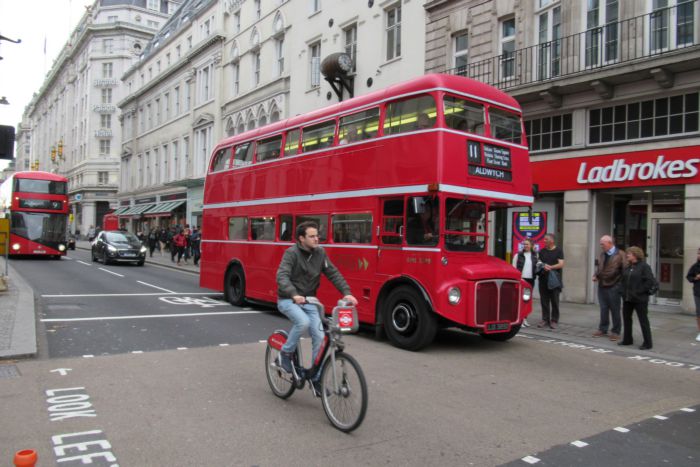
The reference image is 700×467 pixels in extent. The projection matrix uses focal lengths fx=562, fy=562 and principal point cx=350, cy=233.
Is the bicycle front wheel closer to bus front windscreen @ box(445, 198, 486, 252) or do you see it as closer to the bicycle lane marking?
bus front windscreen @ box(445, 198, 486, 252)

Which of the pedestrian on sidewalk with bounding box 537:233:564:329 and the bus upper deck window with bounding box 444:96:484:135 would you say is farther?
the pedestrian on sidewalk with bounding box 537:233:564:329

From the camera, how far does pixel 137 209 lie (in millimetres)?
48156

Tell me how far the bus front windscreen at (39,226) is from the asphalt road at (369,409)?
20.1m

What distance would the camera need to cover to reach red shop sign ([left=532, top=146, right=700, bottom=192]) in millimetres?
12305

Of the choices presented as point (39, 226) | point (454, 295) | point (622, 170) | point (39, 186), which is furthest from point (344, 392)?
point (39, 186)

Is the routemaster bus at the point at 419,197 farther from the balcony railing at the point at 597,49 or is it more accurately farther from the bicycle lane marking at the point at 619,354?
the balcony railing at the point at 597,49

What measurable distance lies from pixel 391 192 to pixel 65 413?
18.0 ft

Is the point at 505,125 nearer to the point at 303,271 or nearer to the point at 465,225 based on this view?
the point at 465,225

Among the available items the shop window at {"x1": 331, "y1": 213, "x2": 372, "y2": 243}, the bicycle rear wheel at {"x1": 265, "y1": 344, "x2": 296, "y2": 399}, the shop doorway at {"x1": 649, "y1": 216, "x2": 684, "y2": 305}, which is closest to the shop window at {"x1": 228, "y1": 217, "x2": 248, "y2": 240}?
the shop window at {"x1": 331, "y1": 213, "x2": 372, "y2": 243}

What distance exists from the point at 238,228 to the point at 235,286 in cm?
140

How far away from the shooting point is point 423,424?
502 cm

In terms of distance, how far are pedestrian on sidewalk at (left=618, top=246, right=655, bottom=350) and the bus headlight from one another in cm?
297

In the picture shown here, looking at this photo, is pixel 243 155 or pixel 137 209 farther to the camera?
pixel 137 209

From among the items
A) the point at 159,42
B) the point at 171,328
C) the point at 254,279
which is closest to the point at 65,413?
the point at 171,328
